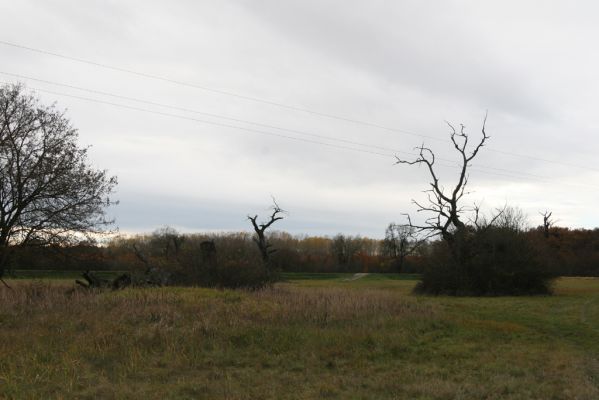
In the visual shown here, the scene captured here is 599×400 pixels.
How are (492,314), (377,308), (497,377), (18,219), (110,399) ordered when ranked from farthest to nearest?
1. (18,219)
2. (492,314)
3. (377,308)
4. (497,377)
5. (110,399)

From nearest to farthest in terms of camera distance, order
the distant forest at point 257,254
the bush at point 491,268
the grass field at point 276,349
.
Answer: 1. the grass field at point 276,349
2. the distant forest at point 257,254
3. the bush at point 491,268

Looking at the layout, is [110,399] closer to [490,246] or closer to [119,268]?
[490,246]

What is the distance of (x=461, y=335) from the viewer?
519 inches

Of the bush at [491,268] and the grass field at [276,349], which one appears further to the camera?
the bush at [491,268]

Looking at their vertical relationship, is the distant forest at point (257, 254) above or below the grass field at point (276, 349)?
above

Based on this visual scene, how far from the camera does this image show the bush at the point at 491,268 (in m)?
30.5

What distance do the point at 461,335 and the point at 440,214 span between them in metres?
20.9

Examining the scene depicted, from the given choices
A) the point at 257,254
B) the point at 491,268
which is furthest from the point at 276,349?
the point at 491,268

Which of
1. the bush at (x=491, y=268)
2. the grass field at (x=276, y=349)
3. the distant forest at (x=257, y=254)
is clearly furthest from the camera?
the bush at (x=491, y=268)

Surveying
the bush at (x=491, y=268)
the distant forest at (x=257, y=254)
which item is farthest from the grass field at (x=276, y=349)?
the bush at (x=491, y=268)

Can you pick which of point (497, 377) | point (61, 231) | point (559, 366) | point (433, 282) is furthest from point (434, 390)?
point (433, 282)

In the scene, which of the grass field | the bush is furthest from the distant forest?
the grass field

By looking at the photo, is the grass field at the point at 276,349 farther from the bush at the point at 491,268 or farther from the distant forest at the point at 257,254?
the bush at the point at 491,268

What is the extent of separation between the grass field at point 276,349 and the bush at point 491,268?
13.3 meters
